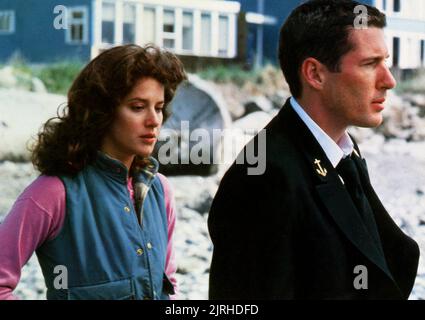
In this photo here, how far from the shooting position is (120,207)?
1411 mm

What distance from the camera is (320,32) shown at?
1.46 m

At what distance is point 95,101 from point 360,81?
488mm

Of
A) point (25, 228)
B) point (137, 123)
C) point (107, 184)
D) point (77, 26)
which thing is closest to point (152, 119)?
point (137, 123)

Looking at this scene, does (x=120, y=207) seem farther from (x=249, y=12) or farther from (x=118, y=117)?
(x=249, y=12)

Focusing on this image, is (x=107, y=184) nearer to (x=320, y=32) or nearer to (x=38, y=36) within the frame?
(x=320, y=32)

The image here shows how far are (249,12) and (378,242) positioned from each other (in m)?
2.06

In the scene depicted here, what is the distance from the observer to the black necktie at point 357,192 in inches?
57.5

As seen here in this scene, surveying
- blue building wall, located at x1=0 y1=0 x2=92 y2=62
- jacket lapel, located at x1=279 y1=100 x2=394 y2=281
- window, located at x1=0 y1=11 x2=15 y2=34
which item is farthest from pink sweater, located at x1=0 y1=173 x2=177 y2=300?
window, located at x1=0 y1=11 x2=15 y2=34

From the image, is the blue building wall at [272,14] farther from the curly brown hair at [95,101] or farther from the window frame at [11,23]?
the curly brown hair at [95,101]

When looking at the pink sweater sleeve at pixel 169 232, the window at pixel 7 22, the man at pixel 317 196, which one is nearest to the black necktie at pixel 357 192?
the man at pixel 317 196

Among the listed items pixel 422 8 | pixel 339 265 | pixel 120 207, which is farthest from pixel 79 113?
pixel 422 8

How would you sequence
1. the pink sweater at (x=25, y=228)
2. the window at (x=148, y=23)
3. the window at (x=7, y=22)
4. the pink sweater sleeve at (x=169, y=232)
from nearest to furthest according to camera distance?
1. the pink sweater at (x=25, y=228)
2. the pink sweater sleeve at (x=169, y=232)
3. the window at (x=7, y=22)
4. the window at (x=148, y=23)

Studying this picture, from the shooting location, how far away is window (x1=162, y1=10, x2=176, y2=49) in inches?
Answer: 121

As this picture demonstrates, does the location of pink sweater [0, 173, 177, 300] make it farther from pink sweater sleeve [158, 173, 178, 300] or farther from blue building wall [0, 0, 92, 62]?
blue building wall [0, 0, 92, 62]
